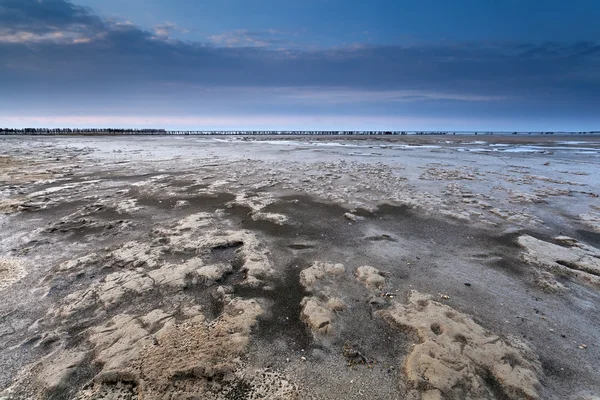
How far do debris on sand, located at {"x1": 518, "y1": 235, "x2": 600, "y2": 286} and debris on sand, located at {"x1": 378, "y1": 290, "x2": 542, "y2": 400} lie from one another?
2.24 meters

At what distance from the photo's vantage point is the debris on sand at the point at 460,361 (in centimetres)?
306

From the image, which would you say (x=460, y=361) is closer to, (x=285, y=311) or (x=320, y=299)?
(x=320, y=299)

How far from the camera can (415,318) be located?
13.6 ft

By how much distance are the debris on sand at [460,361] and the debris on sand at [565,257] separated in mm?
2241

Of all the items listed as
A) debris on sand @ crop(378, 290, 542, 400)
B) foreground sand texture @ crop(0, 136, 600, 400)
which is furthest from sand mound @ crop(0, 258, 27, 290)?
debris on sand @ crop(378, 290, 542, 400)

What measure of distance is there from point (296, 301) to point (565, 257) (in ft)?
17.9

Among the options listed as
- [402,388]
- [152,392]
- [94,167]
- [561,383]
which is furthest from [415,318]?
[94,167]

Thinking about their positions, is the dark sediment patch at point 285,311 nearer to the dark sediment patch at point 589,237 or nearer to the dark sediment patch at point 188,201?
the dark sediment patch at point 188,201

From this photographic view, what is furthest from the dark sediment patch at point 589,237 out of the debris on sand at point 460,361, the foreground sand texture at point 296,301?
the debris on sand at point 460,361

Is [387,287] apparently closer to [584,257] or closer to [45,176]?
[584,257]

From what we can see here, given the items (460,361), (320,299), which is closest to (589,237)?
(460,361)

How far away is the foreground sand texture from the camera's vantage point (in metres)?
3.16

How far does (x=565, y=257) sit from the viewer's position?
237 inches

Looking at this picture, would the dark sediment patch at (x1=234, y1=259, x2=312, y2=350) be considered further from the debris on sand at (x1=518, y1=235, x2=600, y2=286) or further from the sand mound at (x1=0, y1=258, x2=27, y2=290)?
the debris on sand at (x1=518, y1=235, x2=600, y2=286)
